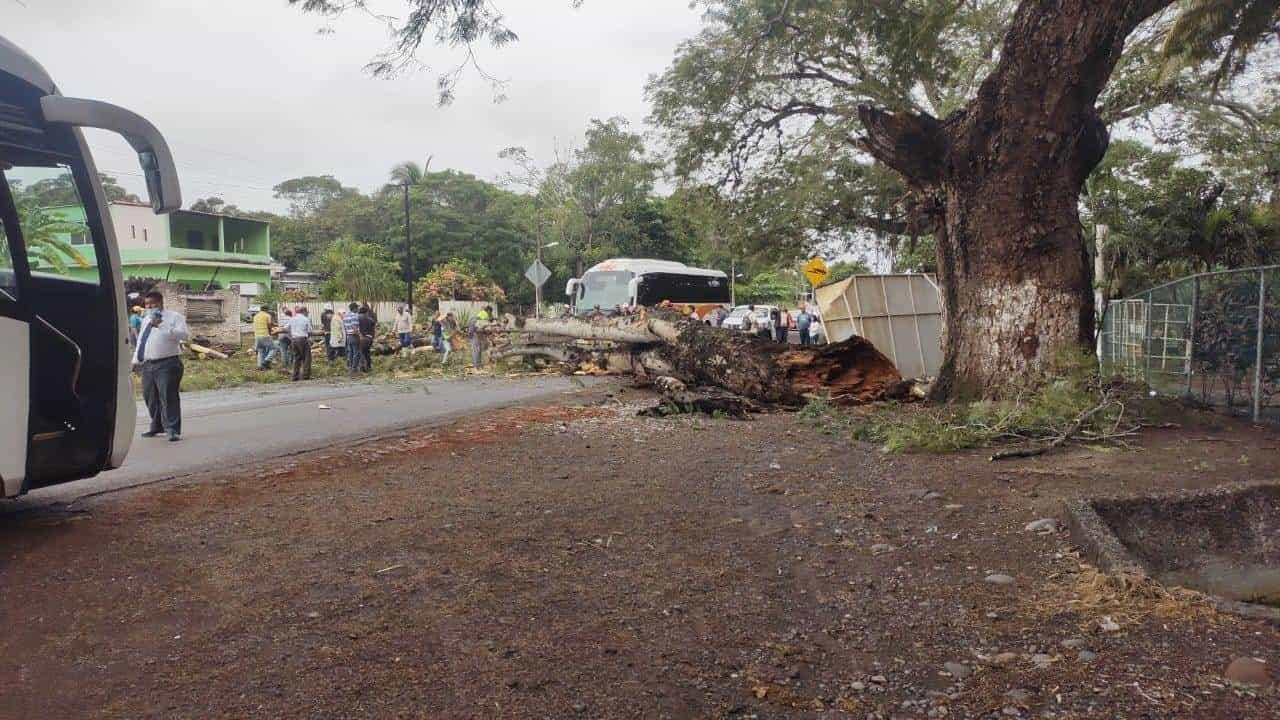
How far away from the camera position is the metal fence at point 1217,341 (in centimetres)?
802

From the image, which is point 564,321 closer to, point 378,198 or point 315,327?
point 315,327

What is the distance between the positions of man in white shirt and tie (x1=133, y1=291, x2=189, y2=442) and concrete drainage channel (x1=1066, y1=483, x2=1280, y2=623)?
7.79 meters

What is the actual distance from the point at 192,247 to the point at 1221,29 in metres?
39.4

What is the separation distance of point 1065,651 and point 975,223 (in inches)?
268

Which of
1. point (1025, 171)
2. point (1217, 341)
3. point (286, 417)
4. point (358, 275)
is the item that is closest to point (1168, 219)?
point (1217, 341)

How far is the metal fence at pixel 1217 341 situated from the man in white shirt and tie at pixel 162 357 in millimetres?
9512

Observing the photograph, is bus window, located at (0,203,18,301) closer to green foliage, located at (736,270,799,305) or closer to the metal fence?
the metal fence

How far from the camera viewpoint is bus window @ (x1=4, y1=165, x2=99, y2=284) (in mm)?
4508

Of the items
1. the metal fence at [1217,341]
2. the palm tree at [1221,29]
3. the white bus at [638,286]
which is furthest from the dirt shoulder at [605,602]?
the white bus at [638,286]

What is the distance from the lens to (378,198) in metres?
48.9

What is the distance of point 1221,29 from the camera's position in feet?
31.6

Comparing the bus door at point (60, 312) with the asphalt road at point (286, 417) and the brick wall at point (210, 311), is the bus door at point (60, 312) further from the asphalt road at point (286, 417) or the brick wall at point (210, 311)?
the brick wall at point (210, 311)

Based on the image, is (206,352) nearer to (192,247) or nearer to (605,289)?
(605,289)

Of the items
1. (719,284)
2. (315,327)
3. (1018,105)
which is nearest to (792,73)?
(1018,105)
